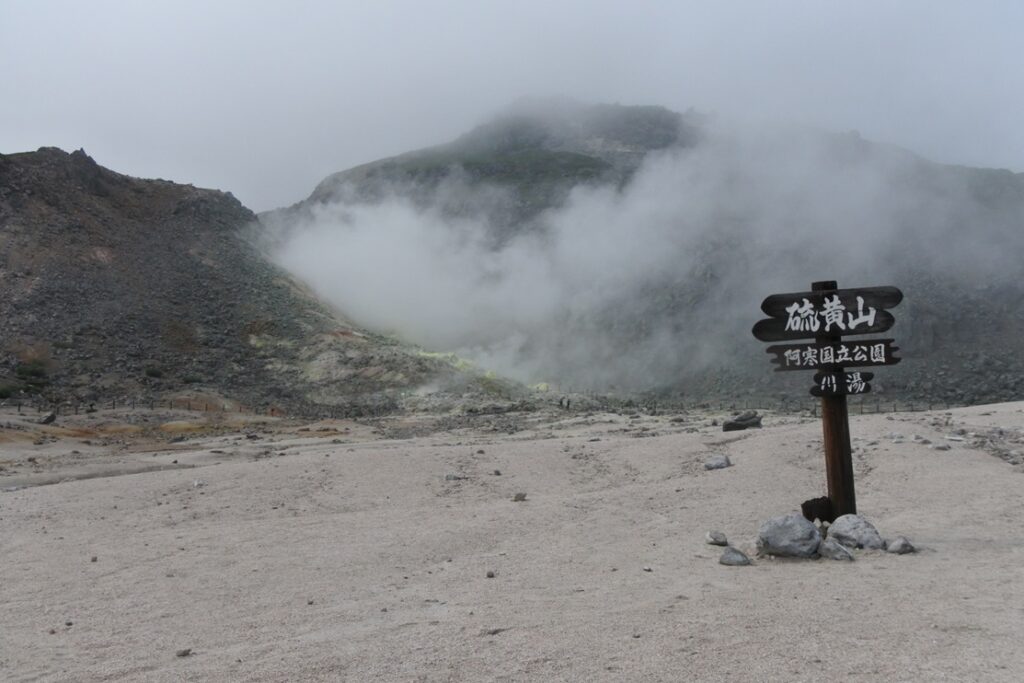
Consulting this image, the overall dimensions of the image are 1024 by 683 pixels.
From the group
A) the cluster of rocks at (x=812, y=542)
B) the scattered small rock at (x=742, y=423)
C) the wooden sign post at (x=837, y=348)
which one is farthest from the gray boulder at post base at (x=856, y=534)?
the scattered small rock at (x=742, y=423)

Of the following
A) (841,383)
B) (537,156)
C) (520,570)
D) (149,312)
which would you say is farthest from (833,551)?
(537,156)

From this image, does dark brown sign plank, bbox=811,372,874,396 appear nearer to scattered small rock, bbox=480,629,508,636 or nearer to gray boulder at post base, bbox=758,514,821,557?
gray boulder at post base, bbox=758,514,821,557

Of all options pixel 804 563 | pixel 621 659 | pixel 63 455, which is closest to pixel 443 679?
pixel 621 659

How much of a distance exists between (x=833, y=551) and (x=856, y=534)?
1.51 feet

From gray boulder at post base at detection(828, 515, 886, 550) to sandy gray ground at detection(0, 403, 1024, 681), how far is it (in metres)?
0.21

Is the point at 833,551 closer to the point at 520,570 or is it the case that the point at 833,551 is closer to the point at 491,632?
the point at 520,570

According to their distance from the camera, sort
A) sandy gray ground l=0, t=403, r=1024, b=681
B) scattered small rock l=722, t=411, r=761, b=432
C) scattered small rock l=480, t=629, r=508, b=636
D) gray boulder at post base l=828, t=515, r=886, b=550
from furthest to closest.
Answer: scattered small rock l=722, t=411, r=761, b=432 → gray boulder at post base l=828, t=515, r=886, b=550 → scattered small rock l=480, t=629, r=508, b=636 → sandy gray ground l=0, t=403, r=1024, b=681

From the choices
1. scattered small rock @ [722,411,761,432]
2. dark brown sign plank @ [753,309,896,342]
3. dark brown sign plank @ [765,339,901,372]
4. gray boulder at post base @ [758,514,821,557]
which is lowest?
scattered small rock @ [722,411,761,432]

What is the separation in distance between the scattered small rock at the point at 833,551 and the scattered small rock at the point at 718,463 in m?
4.52

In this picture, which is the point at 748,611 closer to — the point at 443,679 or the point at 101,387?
the point at 443,679

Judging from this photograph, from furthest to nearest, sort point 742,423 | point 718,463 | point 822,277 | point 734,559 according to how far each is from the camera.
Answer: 1. point 822,277
2. point 742,423
3. point 718,463
4. point 734,559

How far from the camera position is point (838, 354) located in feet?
28.1

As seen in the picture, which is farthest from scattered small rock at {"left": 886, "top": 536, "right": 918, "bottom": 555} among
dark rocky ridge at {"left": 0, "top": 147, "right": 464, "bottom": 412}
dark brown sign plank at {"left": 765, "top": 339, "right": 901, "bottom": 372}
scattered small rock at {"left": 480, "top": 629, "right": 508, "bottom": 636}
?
dark rocky ridge at {"left": 0, "top": 147, "right": 464, "bottom": 412}

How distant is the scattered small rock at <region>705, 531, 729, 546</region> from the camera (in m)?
7.84
